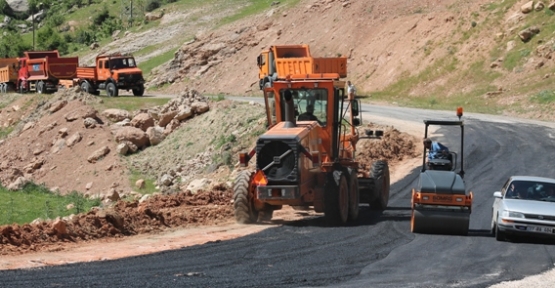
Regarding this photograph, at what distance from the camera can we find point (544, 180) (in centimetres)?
2147

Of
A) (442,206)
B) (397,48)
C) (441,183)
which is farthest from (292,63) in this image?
(442,206)

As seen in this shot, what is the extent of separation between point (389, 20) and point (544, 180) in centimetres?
4579

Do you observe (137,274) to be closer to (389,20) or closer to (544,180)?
(544,180)

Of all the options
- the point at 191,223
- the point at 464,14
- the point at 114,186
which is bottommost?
the point at 114,186

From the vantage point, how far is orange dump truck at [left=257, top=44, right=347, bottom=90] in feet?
173

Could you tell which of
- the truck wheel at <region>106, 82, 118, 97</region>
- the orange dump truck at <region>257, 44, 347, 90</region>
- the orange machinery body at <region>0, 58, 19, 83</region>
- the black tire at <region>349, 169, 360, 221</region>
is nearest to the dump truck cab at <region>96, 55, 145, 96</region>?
the truck wheel at <region>106, 82, 118, 97</region>

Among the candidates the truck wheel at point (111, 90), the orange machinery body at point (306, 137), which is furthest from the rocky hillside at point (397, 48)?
the orange machinery body at point (306, 137)

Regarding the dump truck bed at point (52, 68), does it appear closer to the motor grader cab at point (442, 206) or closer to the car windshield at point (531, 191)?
the motor grader cab at point (442, 206)

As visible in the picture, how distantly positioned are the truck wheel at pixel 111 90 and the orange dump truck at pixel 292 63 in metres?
8.56

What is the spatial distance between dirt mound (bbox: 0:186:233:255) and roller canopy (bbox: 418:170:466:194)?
5.05 m

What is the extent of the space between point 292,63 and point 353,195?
31569 millimetres

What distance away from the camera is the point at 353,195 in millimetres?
22562

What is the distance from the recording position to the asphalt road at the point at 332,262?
50.3 ft

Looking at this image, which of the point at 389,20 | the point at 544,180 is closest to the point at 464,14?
the point at 389,20
